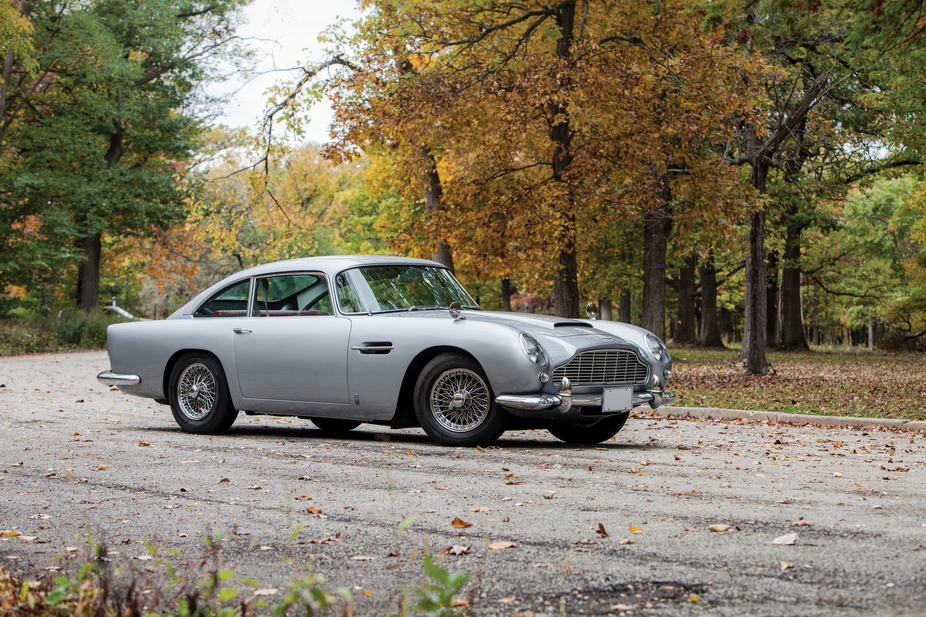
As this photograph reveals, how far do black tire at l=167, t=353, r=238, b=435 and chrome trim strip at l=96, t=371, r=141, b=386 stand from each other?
1.36 ft

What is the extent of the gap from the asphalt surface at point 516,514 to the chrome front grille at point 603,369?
2.11 ft

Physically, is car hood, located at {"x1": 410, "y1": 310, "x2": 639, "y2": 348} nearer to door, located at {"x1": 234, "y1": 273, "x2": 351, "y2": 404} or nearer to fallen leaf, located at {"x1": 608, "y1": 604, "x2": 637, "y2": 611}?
door, located at {"x1": 234, "y1": 273, "x2": 351, "y2": 404}

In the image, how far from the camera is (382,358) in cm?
816

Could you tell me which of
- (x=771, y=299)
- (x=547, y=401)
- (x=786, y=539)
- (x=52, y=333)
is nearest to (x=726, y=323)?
(x=771, y=299)

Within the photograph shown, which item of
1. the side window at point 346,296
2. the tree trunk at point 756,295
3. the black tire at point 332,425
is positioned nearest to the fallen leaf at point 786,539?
the side window at point 346,296

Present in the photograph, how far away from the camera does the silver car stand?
771 cm

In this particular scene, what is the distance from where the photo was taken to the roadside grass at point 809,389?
12062 mm

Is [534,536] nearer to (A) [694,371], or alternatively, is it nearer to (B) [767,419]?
(B) [767,419]

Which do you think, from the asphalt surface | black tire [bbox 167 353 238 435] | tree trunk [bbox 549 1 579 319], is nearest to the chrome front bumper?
the asphalt surface

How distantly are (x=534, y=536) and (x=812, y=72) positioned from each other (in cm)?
2033

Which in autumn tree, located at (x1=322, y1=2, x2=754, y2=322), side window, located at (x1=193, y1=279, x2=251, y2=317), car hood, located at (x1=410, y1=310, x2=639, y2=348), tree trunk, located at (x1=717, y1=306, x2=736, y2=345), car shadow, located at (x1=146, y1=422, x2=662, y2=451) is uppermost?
autumn tree, located at (x1=322, y1=2, x2=754, y2=322)

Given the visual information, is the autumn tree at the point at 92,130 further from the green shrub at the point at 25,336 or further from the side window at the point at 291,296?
the side window at the point at 291,296

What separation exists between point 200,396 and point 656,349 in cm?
468

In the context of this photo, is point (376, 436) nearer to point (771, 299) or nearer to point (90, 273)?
point (771, 299)
